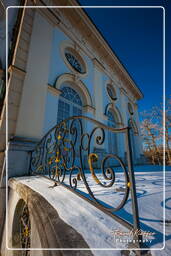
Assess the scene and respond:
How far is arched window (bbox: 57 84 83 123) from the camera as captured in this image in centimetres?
460

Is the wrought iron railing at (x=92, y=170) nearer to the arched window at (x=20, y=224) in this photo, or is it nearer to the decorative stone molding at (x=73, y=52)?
the arched window at (x=20, y=224)

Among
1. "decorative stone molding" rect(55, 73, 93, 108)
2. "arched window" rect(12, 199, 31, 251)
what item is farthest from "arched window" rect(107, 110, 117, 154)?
"arched window" rect(12, 199, 31, 251)

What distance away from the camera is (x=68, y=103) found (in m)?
4.89

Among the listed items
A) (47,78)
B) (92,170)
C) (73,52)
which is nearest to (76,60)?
(73,52)

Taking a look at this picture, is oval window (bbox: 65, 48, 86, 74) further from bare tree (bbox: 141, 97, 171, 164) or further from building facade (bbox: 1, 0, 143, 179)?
bare tree (bbox: 141, 97, 171, 164)

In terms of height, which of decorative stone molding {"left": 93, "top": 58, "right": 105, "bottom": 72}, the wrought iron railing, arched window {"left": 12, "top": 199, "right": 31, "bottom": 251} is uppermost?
decorative stone molding {"left": 93, "top": 58, "right": 105, "bottom": 72}

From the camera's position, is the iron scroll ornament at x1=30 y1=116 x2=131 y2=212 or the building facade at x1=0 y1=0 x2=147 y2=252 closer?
the iron scroll ornament at x1=30 y1=116 x2=131 y2=212

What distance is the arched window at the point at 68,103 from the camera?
4.60 meters

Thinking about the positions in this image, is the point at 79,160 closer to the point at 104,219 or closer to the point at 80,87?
the point at 104,219

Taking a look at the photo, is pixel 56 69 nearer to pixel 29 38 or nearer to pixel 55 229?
pixel 29 38

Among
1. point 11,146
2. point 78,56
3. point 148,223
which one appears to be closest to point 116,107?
point 78,56

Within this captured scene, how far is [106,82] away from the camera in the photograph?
7.56m

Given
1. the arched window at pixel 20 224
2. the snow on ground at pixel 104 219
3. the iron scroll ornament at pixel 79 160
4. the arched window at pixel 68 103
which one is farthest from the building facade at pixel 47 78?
the snow on ground at pixel 104 219

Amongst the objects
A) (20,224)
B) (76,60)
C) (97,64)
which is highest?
(97,64)
